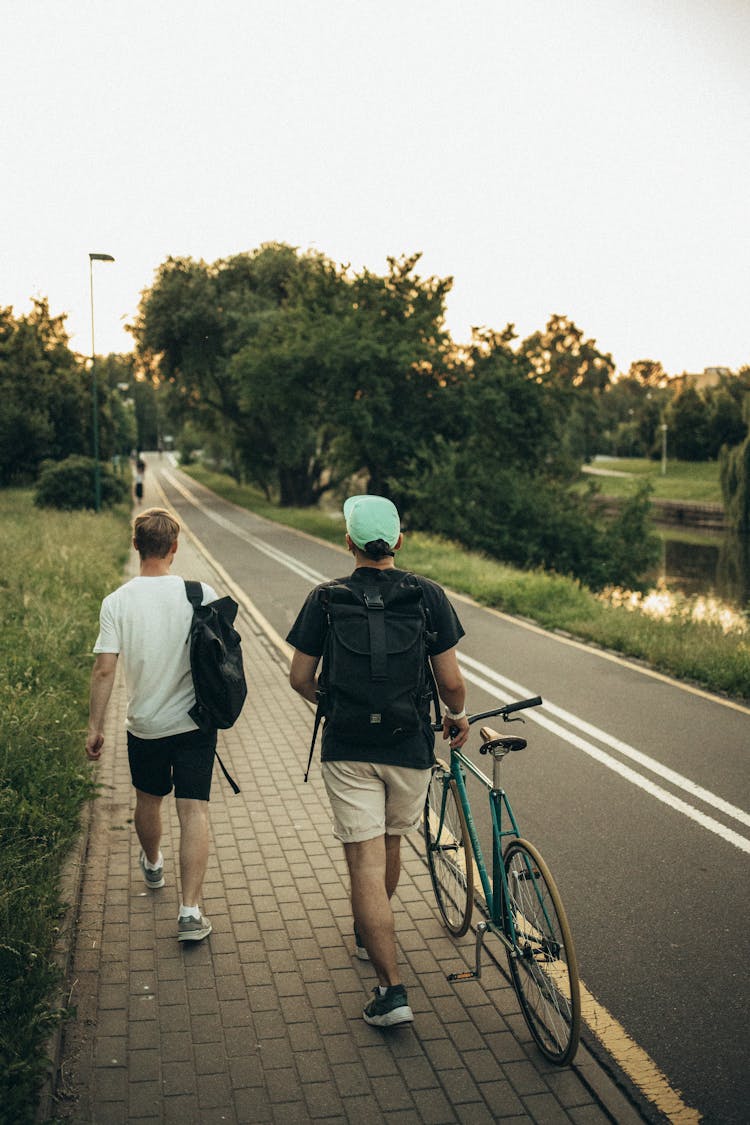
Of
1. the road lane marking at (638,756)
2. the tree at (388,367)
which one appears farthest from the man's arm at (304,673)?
the tree at (388,367)

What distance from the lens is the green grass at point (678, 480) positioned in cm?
6356

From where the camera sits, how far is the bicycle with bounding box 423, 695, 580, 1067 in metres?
3.61

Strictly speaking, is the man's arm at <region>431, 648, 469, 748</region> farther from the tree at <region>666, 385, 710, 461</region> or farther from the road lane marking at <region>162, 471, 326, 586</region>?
the tree at <region>666, 385, 710, 461</region>

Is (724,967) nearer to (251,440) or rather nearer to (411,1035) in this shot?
(411,1035)

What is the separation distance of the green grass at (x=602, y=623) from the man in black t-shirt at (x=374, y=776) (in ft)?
23.4

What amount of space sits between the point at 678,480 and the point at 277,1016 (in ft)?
239

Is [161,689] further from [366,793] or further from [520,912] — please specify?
[520,912]

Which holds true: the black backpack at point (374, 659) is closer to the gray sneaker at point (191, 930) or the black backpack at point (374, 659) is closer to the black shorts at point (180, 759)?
Result: the black shorts at point (180, 759)

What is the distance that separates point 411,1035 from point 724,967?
5.07ft

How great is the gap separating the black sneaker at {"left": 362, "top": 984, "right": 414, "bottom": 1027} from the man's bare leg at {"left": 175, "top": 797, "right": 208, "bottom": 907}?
3.61 feet

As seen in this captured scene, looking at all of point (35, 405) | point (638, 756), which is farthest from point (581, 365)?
point (638, 756)

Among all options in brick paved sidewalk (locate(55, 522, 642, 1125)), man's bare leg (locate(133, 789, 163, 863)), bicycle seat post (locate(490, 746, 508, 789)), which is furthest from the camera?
man's bare leg (locate(133, 789, 163, 863))

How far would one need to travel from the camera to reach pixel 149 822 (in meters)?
4.88

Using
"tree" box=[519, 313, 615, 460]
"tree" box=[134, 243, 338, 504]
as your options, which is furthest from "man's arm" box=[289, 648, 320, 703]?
"tree" box=[519, 313, 615, 460]
